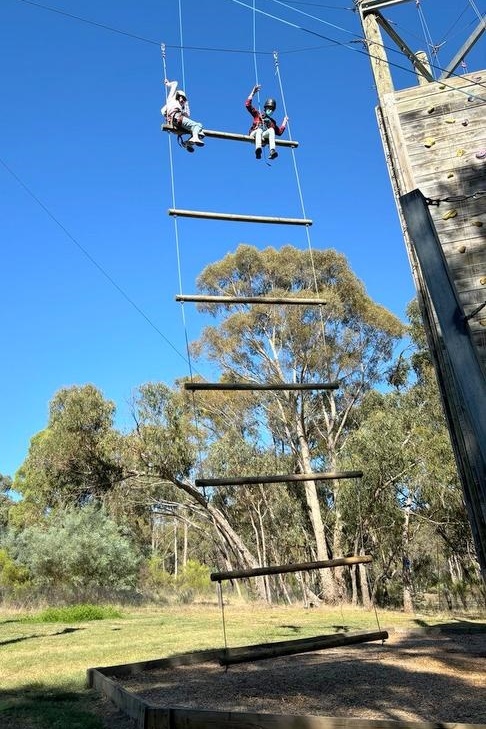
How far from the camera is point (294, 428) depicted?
18.9 metres

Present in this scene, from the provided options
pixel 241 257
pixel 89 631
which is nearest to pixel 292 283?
pixel 241 257

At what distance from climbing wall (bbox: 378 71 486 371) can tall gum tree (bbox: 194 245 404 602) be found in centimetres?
1304

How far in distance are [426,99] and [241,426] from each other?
16.3m

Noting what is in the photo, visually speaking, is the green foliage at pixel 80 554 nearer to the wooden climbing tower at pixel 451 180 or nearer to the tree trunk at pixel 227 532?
the tree trunk at pixel 227 532

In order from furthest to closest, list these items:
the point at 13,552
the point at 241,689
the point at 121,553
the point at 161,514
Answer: the point at 161,514, the point at 13,552, the point at 121,553, the point at 241,689

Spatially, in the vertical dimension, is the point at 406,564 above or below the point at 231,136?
below

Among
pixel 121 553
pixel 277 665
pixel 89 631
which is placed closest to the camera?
pixel 277 665

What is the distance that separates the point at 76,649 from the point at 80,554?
11229 millimetres

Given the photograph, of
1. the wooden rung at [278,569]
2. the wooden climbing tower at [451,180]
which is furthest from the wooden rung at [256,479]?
the wooden climbing tower at [451,180]

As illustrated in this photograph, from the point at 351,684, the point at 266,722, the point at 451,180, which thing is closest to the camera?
the point at 266,722

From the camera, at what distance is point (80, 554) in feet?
55.8

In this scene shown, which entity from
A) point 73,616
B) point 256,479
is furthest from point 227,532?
point 256,479

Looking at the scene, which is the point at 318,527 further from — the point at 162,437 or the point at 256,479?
the point at 256,479

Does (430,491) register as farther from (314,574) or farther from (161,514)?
(161,514)
